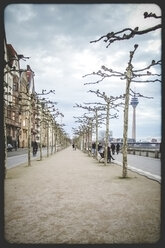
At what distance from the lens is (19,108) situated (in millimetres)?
16953

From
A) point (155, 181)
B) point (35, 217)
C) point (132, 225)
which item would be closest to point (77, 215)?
point (35, 217)

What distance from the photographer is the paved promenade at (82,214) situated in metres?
4.48

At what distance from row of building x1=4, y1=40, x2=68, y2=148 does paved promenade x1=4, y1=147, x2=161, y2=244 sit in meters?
4.20

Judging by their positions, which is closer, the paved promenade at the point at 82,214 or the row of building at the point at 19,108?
the paved promenade at the point at 82,214

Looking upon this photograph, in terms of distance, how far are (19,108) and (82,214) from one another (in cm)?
1235

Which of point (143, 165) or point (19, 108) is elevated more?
point (19, 108)

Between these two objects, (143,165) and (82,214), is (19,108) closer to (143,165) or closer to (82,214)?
(143,165)

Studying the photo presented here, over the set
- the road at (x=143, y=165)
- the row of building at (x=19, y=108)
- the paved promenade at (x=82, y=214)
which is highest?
the row of building at (x=19, y=108)

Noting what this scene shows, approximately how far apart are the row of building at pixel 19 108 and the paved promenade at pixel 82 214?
4201 mm

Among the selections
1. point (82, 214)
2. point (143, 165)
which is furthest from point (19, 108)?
point (82, 214)

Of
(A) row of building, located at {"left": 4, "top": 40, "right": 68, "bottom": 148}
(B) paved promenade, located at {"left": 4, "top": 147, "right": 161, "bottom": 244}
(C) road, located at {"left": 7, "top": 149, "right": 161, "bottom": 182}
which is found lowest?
(C) road, located at {"left": 7, "top": 149, "right": 161, "bottom": 182}

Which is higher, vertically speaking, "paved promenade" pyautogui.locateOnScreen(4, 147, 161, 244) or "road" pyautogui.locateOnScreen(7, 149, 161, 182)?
"paved promenade" pyautogui.locateOnScreen(4, 147, 161, 244)

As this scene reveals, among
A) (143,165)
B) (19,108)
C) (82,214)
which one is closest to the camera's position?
(82,214)

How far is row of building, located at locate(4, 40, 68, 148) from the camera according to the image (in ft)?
43.8
